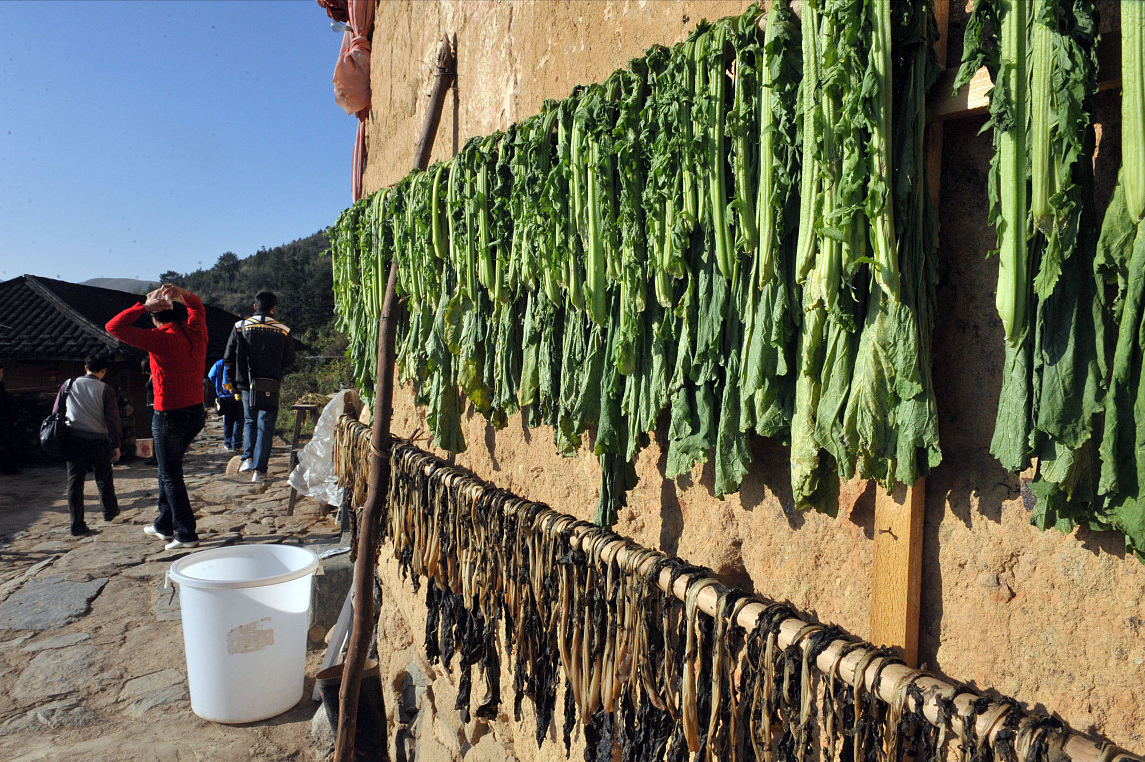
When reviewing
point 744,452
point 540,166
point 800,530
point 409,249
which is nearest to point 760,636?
point 800,530

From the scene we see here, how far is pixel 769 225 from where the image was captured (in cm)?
124

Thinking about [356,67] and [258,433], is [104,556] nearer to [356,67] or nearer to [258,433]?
[258,433]

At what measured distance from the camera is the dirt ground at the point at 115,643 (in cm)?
391

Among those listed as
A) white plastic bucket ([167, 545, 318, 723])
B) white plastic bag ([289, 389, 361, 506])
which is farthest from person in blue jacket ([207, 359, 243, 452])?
white plastic bucket ([167, 545, 318, 723])

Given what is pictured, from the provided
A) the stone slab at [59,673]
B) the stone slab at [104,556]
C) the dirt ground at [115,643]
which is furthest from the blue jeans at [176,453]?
the stone slab at [59,673]

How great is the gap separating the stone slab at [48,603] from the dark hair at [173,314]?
243cm

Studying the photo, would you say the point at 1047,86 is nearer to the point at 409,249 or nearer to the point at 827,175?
the point at 827,175

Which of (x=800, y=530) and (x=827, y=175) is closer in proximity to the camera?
(x=827, y=175)

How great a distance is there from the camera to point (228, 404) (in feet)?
34.5

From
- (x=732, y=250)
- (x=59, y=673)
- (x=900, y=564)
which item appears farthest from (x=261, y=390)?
(x=900, y=564)

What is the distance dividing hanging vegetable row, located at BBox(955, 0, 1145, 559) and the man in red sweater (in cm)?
642

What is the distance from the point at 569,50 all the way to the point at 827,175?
4.71 feet

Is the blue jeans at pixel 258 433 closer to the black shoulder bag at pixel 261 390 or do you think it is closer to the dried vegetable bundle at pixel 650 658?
the black shoulder bag at pixel 261 390

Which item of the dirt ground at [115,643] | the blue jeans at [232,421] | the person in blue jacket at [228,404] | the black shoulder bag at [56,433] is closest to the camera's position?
the dirt ground at [115,643]
